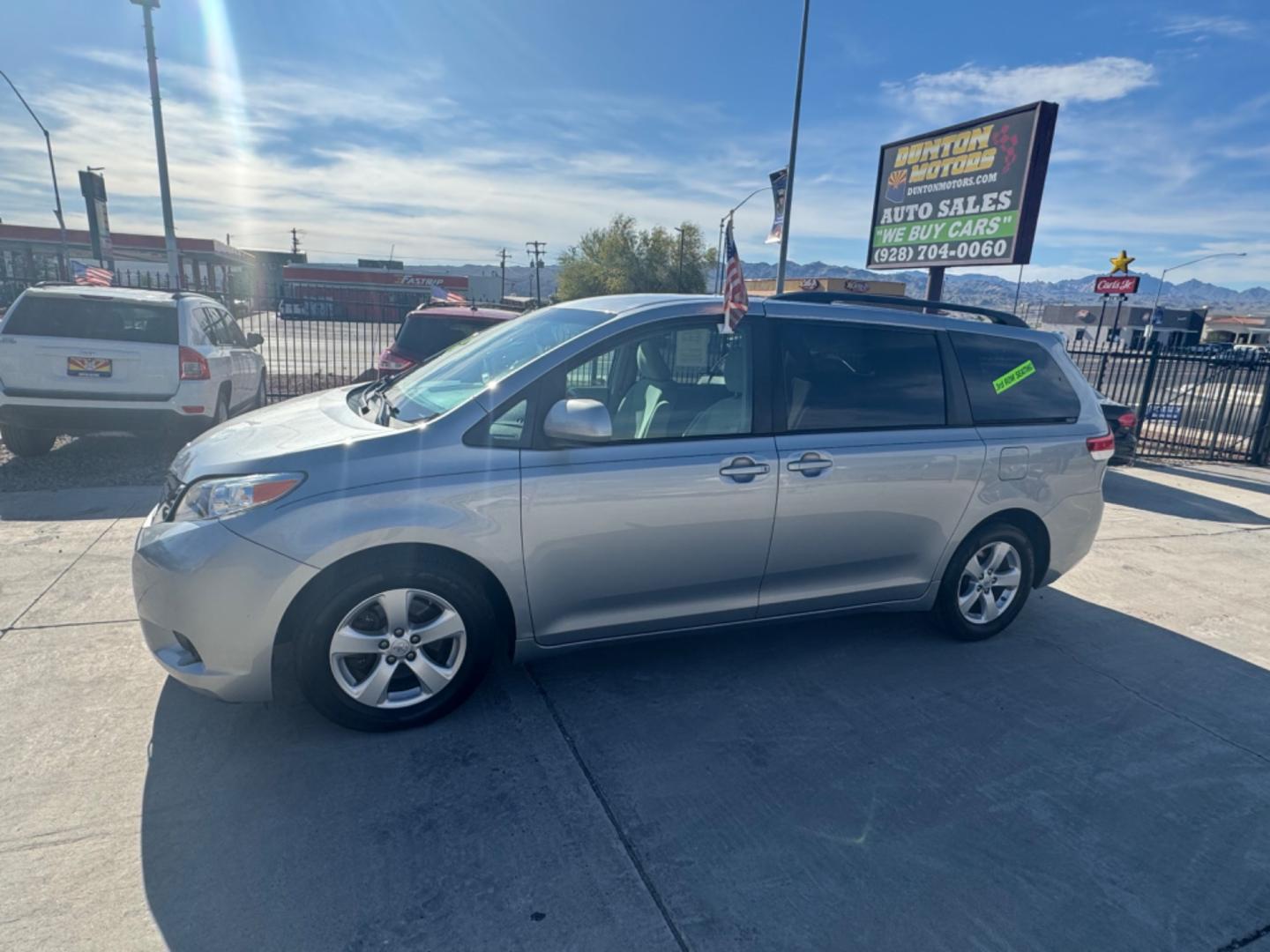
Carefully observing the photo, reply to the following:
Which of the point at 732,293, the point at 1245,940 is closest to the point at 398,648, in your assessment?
the point at 732,293

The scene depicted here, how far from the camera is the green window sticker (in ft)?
13.5

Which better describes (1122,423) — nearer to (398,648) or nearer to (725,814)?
(725,814)

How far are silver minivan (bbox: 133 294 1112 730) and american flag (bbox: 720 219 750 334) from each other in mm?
93

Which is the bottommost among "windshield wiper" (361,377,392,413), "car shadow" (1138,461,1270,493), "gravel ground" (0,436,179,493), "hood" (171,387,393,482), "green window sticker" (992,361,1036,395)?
"car shadow" (1138,461,1270,493)

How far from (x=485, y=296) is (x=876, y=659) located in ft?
219

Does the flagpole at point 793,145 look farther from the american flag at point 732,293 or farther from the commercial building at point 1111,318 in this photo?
Result: the commercial building at point 1111,318

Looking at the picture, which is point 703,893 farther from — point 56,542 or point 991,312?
point 56,542

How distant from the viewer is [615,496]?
312 cm

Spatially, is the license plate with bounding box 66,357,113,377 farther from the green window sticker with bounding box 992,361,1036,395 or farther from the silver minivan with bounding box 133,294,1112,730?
the green window sticker with bounding box 992,361,1036,395

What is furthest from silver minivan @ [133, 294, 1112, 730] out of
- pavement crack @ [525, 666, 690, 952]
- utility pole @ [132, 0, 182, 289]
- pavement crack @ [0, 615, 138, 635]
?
utility pole @ [132, 0, 182, 289]

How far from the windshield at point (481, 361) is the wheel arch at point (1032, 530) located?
2339 millimetres

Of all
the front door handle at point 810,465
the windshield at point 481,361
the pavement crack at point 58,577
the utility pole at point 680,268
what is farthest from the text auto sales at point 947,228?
the utility pole at point 680,268

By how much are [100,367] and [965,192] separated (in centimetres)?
1052

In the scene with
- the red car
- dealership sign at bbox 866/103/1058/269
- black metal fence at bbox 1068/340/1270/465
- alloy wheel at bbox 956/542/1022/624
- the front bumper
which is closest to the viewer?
the front bumper
